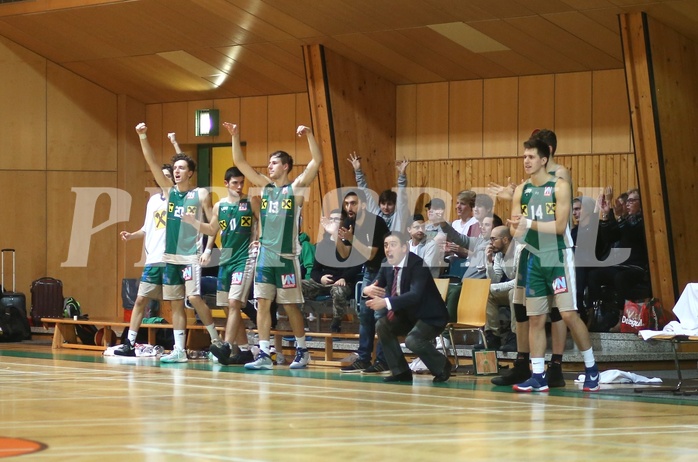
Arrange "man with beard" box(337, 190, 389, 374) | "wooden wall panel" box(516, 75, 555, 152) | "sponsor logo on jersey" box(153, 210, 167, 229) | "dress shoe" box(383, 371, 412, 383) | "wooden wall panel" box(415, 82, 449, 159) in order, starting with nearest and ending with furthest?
1. "dress shoe" box(383, 371, 412, 383)
2. "man with beard" box(337, 190, 389, 374)
3. "sponsor logo on jersey" box(153, 210, 167, 229)
4. "wooden wall panel" box(516, 75, 555, 152)
5. "wooden wall panel" box(415, 82, 449, 159)

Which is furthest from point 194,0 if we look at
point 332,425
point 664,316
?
point 332,425

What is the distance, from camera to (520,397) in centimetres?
846

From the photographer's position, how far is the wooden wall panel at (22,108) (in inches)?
660

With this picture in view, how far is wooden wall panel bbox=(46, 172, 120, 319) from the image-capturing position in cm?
1731

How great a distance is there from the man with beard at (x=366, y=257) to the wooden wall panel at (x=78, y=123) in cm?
753

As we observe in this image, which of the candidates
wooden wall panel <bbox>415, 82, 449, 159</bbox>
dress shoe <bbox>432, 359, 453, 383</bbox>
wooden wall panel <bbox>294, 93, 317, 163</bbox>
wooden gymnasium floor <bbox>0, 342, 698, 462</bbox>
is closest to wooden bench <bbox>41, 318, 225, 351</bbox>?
wooden gymnasium floor <bbox>0, 342, 698, 462</bbox>

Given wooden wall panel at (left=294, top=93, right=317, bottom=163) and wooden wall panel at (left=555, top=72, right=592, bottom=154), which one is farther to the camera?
wooden wall panel at (left=294, top=93, right=317, bottom=163)

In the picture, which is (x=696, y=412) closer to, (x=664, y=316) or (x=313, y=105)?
(x=664, y=316)

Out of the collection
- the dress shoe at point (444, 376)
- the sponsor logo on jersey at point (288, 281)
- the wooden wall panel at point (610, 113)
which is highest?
the wooden wall panel at point (610, 113)

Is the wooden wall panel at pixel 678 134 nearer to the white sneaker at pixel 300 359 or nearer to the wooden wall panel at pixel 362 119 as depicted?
the white sneaker at pixel 300 359

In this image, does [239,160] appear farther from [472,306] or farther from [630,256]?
[630,256]

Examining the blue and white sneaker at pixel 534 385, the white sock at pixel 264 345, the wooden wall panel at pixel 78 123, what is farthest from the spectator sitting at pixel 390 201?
the wooden wall panel at pixel 78 123

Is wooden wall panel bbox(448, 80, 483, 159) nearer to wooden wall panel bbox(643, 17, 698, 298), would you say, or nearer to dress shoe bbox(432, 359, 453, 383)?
wooden wall panel bbox(643, 17, 698, 298)

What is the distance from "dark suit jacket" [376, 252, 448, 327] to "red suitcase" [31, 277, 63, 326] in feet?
26.1
